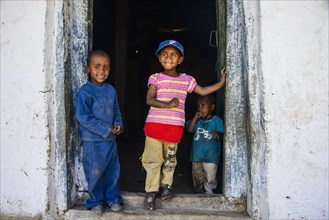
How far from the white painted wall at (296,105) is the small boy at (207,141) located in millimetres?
808

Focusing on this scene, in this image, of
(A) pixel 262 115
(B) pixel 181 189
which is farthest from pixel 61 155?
→ (A) pixel 262 115

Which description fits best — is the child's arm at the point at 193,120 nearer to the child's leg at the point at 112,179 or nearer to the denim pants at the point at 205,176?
the denim pants at the point at 205,176

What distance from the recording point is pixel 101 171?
3066 mm

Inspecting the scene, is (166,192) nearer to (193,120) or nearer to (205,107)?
(193,120)

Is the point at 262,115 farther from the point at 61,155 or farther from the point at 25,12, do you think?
the point at 25,12

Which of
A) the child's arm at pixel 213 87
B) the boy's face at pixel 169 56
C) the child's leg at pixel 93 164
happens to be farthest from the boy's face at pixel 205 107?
the child's leg at pixel 93 164

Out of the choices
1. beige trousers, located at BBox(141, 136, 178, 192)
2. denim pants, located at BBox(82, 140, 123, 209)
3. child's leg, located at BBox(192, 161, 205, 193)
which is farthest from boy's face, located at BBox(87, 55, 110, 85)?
child's leg, located at BBox(192, 161, 205, 193)

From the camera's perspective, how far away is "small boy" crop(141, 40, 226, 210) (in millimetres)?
3199

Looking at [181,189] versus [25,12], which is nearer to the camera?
[25,12]

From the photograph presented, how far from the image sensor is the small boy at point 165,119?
126 inches

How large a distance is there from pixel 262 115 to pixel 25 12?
2131 mm

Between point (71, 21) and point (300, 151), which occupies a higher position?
point (71, 21)

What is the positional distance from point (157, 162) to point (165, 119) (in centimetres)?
39

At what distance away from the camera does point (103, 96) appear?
310cm
